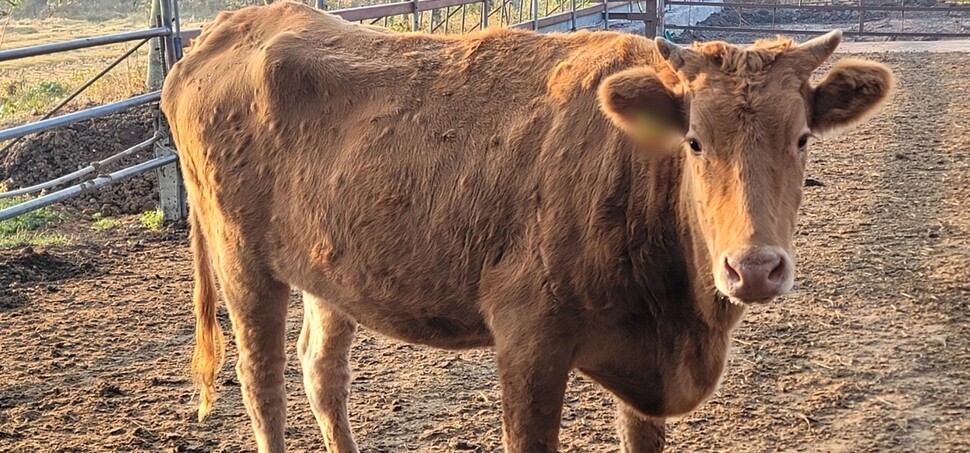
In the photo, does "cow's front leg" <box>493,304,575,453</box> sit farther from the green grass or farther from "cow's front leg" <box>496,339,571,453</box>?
the green grass

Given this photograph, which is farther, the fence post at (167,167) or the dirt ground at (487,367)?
the fence post at (167,167)

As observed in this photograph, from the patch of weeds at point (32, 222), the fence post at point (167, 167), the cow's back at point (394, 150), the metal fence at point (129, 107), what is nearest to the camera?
the cow's back at point (394, 150)

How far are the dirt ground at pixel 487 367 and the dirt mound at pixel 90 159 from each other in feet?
4.48

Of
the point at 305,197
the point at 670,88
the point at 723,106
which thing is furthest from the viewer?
the point at 305,197

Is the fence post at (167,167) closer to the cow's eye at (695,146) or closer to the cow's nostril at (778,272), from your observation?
the cow's eye at (695,146)

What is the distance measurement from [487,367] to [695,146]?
2.88 meters

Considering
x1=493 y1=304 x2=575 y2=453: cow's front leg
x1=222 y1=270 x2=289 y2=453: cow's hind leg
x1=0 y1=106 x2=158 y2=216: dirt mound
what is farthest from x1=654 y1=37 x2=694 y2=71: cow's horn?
x1=0 y1=106 x2=158 y2=216: dirt mound

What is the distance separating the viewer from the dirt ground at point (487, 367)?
499 centimetres

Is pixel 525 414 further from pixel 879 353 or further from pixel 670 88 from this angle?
pixel 879 353

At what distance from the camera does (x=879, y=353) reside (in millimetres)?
5758

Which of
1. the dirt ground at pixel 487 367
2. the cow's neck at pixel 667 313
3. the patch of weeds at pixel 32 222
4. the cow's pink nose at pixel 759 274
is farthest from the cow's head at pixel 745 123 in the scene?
the patch of weeds at pixel 32 222

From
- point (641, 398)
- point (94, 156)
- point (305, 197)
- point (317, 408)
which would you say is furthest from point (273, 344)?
point (94, 156)

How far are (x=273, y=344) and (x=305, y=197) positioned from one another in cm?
81

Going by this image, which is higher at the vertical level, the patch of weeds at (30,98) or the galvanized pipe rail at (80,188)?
the galvanized pipe rail at (80,188)
